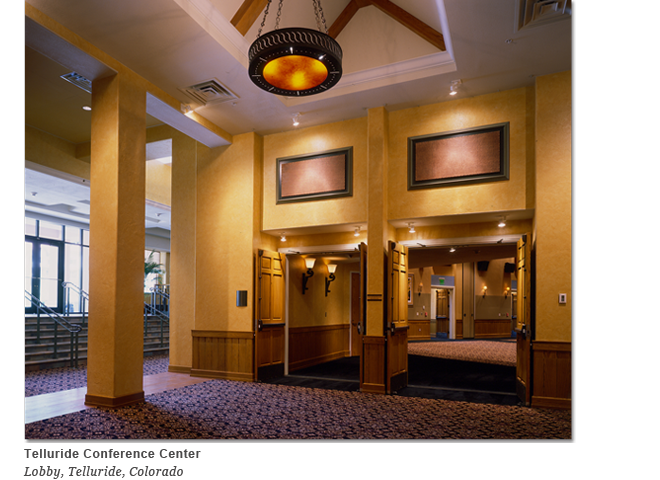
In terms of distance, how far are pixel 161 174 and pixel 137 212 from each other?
769 centimetres

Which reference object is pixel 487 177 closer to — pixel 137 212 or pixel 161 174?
pixel 137 212

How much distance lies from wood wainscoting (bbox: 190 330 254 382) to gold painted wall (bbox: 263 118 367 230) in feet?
7.05

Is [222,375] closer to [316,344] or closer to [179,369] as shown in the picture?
[179,369]

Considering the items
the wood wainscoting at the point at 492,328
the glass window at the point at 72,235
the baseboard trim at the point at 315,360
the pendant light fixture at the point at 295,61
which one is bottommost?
→ the wood wainscoting at the point at 492,328

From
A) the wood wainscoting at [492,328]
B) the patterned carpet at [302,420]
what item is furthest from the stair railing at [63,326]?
the wood wainscoting at [492,328]

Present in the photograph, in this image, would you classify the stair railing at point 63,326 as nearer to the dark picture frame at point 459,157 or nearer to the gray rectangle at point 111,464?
the gray rectangle at point 111,464

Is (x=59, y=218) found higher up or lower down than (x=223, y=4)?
lower down

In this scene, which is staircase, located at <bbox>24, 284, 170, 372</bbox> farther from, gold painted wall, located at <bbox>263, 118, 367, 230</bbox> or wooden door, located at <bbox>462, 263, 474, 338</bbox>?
wooden door, located at <bbox>462, 263, 474, 338</bbox>

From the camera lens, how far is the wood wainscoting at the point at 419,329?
60.0 feet

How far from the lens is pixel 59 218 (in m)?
15.3

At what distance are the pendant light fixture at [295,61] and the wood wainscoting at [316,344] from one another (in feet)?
18.5

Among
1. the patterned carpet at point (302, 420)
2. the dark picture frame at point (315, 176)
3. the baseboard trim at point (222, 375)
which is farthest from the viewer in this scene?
the baseboard trim at point (222, 375)
